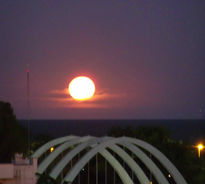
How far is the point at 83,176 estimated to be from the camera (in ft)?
112

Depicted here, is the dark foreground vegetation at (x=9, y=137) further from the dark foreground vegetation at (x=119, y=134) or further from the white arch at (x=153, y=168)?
the white arch at (x=153, y=168)

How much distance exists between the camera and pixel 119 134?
1948 inches

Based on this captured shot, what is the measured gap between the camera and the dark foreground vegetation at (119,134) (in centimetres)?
2125

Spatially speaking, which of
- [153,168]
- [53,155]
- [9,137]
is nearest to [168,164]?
[153,168]

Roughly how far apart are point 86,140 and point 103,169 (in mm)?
7836

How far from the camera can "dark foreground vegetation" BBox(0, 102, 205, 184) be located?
69.7ft

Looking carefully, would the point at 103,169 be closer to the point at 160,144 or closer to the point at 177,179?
the point at 160,144

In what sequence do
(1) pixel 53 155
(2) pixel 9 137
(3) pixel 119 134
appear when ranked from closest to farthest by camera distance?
1. (2) pixel 9 137
2. (1) pixel 53 155
3. (3) pixel 119 134

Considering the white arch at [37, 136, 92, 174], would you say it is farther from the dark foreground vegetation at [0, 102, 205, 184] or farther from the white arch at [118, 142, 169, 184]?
the white arch at [118, 142, 169, 184]

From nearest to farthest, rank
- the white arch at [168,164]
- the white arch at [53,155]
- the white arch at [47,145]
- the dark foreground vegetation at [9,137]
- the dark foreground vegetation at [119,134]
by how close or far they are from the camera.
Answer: the dark foreground vegetation at [9,137], the dark foreground vegetation at [119,134], the white arch at [168,164], the white arch at [53,155], the white arch at [47,145]

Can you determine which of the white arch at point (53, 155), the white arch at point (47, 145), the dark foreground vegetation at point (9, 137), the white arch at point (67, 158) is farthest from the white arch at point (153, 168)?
the dark foreground vegetation at point (9, 137)

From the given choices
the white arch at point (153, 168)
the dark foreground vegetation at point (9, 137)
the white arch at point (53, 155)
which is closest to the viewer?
the dark foreground vegetation at point (9, 137)

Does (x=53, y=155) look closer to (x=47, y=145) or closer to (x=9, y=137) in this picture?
(x=47, y=145)

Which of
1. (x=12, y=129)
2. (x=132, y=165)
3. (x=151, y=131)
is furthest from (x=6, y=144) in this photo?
(x=151, y=131)
